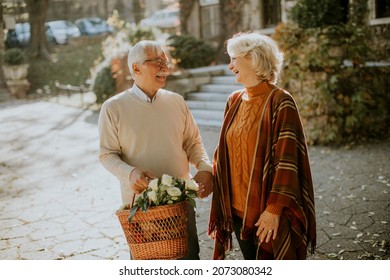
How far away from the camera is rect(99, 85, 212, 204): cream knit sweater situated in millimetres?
2014

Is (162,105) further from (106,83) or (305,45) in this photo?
(106,83)

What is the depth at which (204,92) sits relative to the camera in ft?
26.0

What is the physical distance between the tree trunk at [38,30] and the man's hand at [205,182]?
22.5 feet

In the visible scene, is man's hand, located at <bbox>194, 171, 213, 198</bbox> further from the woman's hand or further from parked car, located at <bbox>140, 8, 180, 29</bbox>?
parked car, located at <bbox>140, 8, 180, 29</bbox>

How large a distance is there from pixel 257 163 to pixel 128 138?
584 millimetres

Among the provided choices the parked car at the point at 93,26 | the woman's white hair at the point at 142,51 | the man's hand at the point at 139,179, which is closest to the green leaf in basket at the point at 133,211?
the man's hand at the point at 139,179

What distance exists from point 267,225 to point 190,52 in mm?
7264

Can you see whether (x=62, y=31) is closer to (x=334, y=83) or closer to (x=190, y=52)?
(x=190, y=52)

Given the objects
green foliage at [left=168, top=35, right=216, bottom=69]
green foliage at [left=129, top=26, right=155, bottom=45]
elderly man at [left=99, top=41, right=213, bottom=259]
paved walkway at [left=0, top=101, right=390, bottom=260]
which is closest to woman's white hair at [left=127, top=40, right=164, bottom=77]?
elderly man at [left=99, top=41, right=213, bottom=259]

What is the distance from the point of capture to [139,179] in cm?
189

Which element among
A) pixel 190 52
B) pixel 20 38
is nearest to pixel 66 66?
pixel 20 38

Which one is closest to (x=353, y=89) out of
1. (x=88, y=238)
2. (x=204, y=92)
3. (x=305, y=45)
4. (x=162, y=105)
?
(x=305, y=45)

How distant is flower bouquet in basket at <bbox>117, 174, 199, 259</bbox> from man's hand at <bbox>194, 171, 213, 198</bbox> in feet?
0.61

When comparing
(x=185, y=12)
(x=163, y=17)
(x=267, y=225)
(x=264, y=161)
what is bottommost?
(x=267, y=225)
